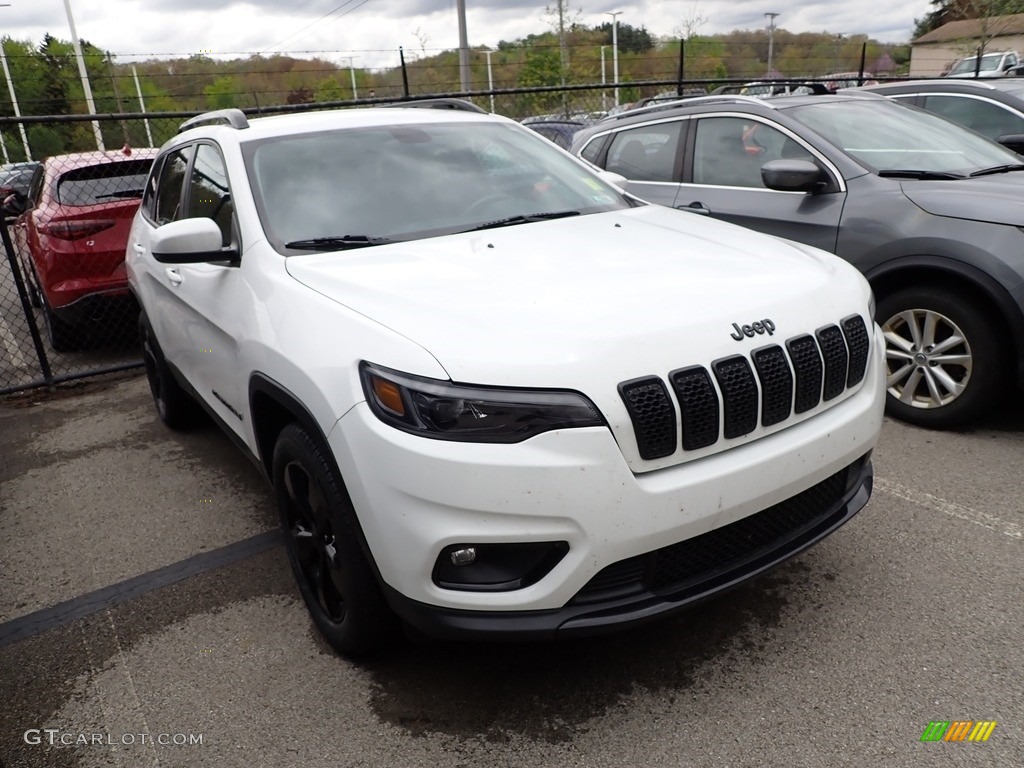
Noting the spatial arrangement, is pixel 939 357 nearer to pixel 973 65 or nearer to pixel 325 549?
pixel 325 549

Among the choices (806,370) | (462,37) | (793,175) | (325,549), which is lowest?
(325,549)

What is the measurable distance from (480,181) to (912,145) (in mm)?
2958

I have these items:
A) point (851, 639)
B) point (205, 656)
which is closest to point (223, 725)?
point (205, 656)

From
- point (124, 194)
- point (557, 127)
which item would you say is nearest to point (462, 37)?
point (557, 127)

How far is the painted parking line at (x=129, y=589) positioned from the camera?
3021 millimetres

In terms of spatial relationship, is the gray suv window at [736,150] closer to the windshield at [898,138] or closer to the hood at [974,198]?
the windshield at [898,138]

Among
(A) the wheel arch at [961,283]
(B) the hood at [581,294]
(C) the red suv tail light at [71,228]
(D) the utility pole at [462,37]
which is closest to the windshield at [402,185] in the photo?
(B) the hood at [581,294]

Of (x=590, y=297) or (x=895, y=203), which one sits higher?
(x=590, y=297)

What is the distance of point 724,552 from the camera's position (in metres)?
2.29

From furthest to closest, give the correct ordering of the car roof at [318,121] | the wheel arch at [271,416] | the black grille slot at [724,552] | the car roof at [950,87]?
the car roof at [950,87]
the car roof at [318,121]
the wheel arch at [271,416]
the black grille slot at [724,552]

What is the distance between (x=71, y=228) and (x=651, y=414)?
5.63 meters

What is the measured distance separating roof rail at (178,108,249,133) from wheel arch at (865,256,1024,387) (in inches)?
128

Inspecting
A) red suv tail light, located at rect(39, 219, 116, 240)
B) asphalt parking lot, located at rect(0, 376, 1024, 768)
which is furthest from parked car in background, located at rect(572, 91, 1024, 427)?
red suv tail light, located at rect(39, 219, 116, 240)

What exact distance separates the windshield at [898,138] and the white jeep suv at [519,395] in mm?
2084
